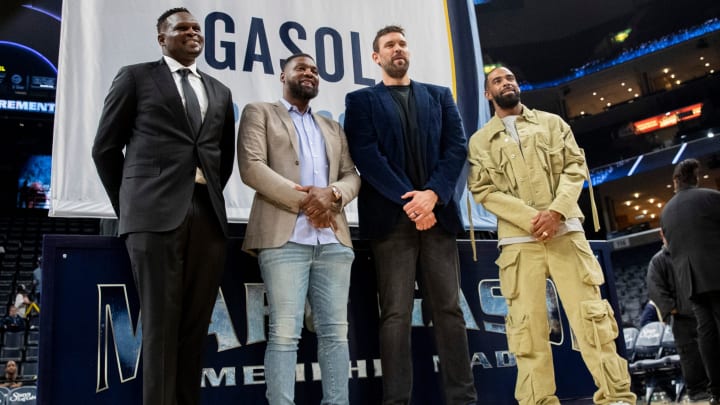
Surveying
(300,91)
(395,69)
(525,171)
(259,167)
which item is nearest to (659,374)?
(525,171)

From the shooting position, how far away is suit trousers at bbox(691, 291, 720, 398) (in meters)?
3.76

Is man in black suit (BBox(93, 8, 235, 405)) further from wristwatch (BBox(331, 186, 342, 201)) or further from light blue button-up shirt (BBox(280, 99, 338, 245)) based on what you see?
wristwatch (BBox(331, 186, 342, 201))

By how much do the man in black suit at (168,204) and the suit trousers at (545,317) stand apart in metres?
1.28

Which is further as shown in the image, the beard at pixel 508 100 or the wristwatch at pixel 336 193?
the beard at pixel 508 100

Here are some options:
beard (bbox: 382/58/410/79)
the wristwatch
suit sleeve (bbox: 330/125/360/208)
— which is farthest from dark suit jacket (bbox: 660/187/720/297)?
the wristwatch

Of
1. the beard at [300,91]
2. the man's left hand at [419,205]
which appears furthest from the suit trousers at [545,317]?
the beard at [300,91]

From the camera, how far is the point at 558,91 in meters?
25.6

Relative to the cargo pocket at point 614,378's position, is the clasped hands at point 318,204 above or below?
above

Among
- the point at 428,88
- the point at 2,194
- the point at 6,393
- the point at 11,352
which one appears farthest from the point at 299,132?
the point at 2,194

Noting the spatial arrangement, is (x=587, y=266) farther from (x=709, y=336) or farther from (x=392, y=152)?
(x=709, y=336)

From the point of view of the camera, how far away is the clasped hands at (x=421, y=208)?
8.50 feet

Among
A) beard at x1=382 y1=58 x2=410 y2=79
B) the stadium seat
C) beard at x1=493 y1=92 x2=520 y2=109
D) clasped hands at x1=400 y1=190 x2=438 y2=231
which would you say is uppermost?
beard at x1=382 y1=58 x2=410 y2=79

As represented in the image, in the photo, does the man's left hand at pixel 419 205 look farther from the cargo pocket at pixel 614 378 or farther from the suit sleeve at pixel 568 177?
the cargo pocket at pixel 614 378

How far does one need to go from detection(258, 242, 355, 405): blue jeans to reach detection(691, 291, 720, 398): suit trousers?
244cm
